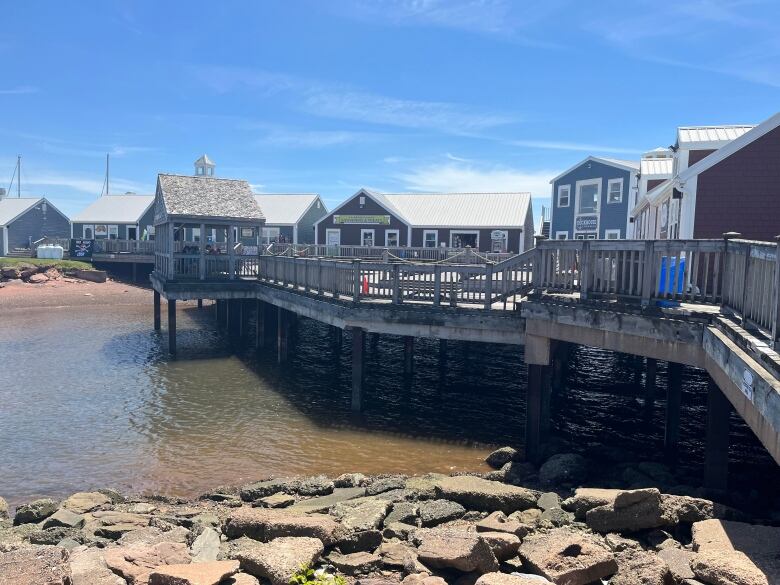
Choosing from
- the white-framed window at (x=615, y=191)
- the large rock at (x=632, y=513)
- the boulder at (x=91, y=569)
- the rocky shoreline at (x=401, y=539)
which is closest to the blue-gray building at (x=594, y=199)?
the white-framed window at (x=615, y=191)

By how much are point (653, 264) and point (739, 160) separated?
869cm

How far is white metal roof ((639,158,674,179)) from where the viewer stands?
3148cm

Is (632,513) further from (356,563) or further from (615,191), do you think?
(615,191)

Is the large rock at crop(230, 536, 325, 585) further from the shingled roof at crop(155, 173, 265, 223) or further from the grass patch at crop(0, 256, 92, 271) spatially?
the grass patch at crop(0, 256, 92, 271)

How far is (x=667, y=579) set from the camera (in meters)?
6.40

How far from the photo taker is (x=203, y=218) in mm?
24484

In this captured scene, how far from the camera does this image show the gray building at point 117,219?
5788 centimetres

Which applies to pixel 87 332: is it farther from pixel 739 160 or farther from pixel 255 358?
pixel 739 160

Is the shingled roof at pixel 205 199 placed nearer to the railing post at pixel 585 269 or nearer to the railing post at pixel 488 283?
the railing post at pixel 488 283

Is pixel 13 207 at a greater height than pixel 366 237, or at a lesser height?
greater

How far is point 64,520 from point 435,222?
37353 mm

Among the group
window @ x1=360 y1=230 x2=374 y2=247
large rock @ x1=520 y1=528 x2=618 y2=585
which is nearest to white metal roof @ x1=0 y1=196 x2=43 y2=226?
window @ x1=360 y1=230 x2=374 y2=247

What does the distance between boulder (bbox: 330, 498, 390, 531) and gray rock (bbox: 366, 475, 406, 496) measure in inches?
31.8

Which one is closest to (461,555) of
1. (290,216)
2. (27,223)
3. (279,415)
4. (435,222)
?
(279,415)
